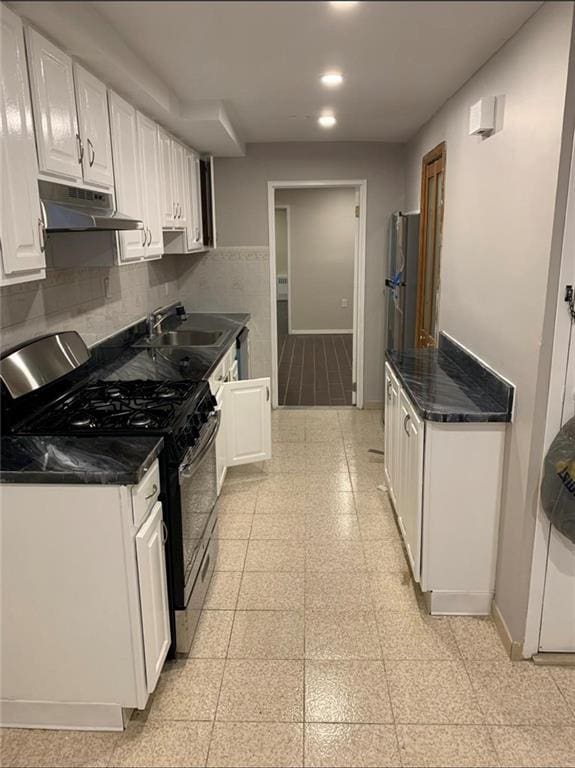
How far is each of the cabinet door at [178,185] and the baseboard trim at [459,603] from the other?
2.68m

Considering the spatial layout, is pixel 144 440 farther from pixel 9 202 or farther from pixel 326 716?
pixel 326 716

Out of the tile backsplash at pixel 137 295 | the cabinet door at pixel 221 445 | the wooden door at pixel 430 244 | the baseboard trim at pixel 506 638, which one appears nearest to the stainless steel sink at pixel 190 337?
the tile backsplash at pixel 137 295

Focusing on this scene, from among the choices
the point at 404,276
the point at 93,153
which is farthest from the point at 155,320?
the point at 93,153

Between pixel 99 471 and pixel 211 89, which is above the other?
pixel 211 89

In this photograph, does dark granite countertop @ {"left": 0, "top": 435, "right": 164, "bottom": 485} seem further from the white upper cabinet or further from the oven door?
the white upper cabinet

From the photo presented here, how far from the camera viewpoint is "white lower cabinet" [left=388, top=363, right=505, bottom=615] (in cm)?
225

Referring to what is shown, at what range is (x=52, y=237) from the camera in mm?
2322

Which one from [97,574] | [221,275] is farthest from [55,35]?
[221,275]

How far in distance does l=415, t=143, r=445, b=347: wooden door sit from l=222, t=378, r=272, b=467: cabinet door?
1134 mm

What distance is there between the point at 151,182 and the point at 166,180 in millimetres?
365

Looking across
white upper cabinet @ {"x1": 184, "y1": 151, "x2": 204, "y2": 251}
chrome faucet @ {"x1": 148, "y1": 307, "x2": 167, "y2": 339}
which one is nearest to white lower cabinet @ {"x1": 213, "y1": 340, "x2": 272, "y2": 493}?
chrome faucet @ {"x1": 148, "y1": 307, "x2": 167, "y2": 339}

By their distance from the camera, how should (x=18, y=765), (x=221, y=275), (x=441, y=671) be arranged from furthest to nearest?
1. (x=221, y=275)
2. (x=441, y=671)
3. (x=18, y=765)

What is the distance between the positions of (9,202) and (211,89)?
5.41ft

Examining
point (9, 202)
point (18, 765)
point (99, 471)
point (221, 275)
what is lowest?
point (18, 765)
